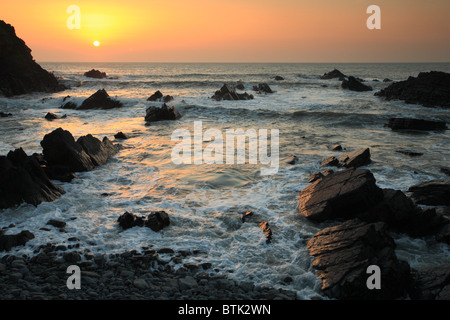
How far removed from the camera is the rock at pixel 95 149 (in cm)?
1191

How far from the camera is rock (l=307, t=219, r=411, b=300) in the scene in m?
5.13

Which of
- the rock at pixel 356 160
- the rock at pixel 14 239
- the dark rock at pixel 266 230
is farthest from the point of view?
the rock at pixel 356 160

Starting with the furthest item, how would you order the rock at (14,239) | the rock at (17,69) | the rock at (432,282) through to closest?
the rock at (17,69) → the rock at (14,239) → the rock at (432,282)

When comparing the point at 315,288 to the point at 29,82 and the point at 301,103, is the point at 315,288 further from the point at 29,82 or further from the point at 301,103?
the point at 29,82

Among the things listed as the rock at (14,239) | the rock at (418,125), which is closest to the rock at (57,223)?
the rock at (14,239)

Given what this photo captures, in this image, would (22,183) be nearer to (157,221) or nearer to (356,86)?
(157,221)

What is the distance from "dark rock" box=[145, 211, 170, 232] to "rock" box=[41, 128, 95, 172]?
4833mm

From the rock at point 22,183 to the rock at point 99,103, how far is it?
20.8m

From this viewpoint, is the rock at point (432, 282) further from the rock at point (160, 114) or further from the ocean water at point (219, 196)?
the rock at point (160, 114)

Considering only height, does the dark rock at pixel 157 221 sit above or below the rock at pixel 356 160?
below

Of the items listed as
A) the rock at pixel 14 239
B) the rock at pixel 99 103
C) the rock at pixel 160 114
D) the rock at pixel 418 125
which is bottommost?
the rock at pixel 14 239

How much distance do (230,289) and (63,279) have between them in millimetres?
2843

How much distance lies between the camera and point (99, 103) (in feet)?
93.7

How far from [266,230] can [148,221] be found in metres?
2.73
